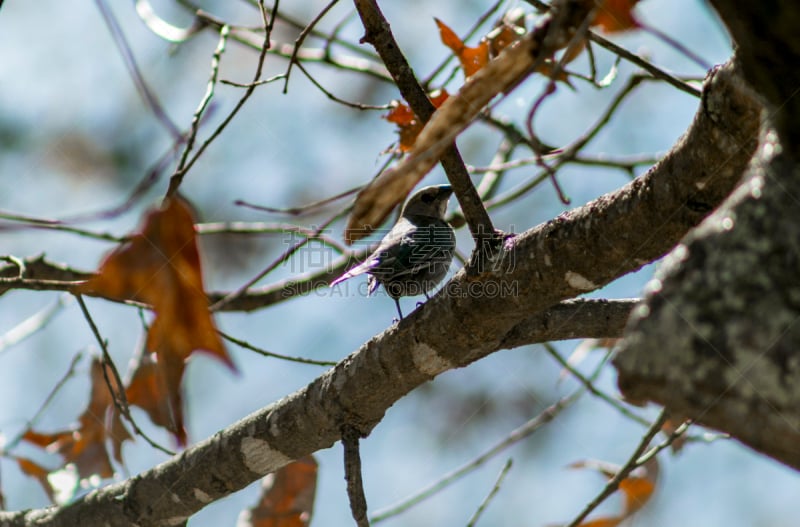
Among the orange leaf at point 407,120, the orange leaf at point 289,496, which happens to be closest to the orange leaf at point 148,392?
the orange leaf at point 289,496

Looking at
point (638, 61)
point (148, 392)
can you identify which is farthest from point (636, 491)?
point (148, 392)

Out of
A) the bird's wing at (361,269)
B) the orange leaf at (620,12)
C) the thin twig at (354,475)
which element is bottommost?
the thin twig at (354,475)

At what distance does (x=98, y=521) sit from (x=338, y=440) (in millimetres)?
1113

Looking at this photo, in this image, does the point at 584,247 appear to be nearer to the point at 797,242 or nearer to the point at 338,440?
the point at 797,242

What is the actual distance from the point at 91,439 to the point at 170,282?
8.46ft

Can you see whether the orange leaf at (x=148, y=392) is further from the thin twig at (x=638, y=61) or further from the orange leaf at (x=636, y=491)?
the orange leaf at (x=636, y=491)

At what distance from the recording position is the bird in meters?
4.29

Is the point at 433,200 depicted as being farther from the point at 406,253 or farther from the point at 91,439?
the point at 91,439

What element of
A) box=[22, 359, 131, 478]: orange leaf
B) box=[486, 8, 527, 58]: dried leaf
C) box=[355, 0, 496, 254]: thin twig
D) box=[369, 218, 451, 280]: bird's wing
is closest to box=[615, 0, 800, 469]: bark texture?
box=[355, 0, 496, 254]: thin twig

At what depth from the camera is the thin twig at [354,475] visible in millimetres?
2520

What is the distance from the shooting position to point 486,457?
3.78 meters

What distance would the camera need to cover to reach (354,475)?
2.59m

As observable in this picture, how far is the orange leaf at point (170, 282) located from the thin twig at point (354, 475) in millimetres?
1166

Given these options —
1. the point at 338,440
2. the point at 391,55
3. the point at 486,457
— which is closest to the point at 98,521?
the point at 338,440
